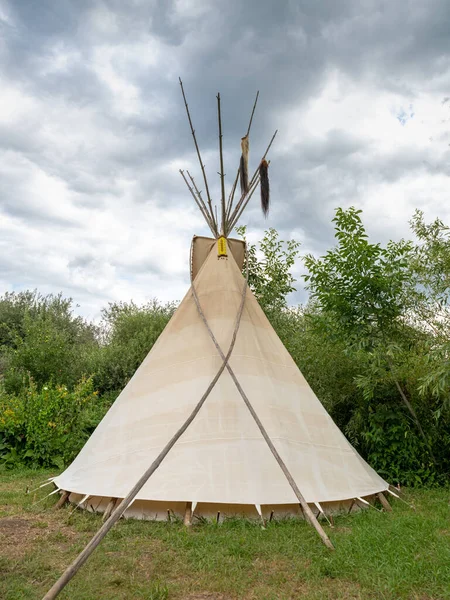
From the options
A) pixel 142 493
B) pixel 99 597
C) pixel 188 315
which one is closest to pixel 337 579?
pixel 99 597

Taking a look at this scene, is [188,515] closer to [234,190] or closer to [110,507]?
[110,507]

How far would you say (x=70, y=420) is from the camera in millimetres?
6648

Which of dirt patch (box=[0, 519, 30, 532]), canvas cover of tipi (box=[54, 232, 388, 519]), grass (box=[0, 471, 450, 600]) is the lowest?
grass (box=[0, 471, 450, 600])

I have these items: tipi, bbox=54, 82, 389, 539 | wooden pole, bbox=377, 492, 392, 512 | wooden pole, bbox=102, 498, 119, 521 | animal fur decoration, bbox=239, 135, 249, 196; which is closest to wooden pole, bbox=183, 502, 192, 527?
tipi, bbox=54, 82, 389, 539

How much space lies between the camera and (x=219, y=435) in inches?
150

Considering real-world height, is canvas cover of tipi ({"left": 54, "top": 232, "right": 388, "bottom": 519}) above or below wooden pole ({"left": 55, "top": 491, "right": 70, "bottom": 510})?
above

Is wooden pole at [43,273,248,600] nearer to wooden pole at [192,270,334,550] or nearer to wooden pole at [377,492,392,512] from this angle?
wooden pole at [192,270,334,550]

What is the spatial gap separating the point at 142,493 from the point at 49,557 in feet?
2.47

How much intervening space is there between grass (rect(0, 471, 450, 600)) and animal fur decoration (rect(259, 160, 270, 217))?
122 inches

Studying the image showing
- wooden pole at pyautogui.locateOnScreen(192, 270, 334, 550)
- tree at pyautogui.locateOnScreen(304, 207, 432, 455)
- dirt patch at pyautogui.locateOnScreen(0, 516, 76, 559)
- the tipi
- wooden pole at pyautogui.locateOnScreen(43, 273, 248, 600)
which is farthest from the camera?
tree at pyautogui.locateOnScreen(304, 207, 432, 455)

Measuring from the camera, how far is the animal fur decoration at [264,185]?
529 cm

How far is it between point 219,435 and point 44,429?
3515mm

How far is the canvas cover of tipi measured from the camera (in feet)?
11.6

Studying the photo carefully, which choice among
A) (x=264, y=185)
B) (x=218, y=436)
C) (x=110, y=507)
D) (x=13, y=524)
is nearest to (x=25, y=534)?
(x=13, y=524)
